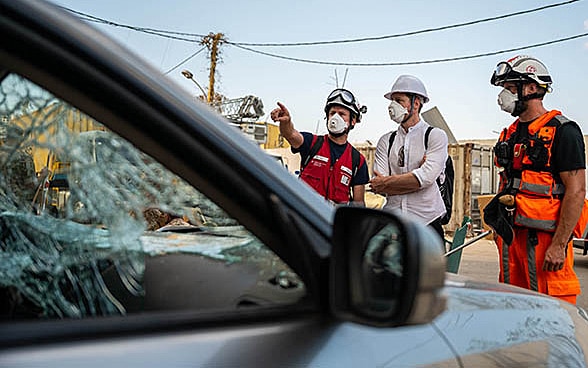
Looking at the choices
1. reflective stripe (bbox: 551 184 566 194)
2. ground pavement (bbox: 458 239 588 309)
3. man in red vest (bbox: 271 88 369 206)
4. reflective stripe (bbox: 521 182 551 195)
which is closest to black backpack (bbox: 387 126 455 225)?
man in red vest (bbox: 271 88 369 206)

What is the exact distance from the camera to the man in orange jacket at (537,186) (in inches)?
137

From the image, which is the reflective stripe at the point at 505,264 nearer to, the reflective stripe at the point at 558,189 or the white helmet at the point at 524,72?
the reflective stripe at the point at 558,189

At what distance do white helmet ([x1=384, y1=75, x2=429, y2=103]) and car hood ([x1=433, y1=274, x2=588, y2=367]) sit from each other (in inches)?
99.1

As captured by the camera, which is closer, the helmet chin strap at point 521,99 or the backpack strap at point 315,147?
the helmet chin strap at point 521,99

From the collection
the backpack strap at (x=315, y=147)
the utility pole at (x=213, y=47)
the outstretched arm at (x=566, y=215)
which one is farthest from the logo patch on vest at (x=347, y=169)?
the utility pole at (x=213, y=47)

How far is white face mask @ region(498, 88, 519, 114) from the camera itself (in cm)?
374

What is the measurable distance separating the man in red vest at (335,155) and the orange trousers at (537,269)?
1.16m

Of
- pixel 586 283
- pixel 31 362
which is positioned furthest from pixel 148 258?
pixel 586 283

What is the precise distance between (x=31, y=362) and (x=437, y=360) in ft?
2.68

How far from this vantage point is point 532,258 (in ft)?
12.0

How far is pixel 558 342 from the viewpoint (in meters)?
1.70

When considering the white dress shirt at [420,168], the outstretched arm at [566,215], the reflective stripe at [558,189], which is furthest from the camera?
the white dress shirt at [420,168]

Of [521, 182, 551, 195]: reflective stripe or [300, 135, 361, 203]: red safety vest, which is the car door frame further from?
[300, 135, 361, 203]: red safety vest

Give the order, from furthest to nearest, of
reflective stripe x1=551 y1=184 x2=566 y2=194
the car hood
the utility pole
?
the utility pole → reflective stripe x1=551 y1=184 x2=566 y2=194 → the car hood
